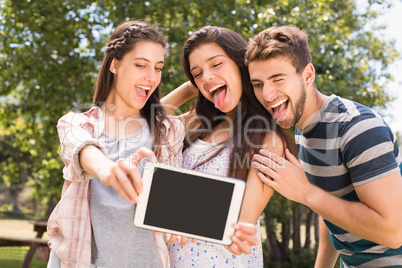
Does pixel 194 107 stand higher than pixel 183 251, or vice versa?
pixel 194 107

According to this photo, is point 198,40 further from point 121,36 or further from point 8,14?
point 8,14

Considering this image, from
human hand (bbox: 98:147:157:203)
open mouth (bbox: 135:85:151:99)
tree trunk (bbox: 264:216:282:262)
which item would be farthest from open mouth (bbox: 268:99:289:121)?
tree trunk (bbox: 264:216:282:262)

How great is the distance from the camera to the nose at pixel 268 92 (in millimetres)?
2377

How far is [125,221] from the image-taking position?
2154 millimetres

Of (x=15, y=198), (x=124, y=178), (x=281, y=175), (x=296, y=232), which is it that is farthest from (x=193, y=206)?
(x=15, y=198)

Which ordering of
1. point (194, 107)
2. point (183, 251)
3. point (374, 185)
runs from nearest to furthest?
point (374, 185)
point (183, 251)
point (194, 107)

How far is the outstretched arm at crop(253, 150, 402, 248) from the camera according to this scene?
206 centimetres

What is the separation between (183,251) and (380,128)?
120 centimetres

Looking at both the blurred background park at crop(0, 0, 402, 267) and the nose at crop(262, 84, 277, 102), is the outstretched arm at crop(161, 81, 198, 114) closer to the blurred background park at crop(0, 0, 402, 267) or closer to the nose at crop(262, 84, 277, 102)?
the nose at crop(262, 84, 277, 102)

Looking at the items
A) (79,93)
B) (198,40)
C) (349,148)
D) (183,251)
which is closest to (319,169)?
(349,148)

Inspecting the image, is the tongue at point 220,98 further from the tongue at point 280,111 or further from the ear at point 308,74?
the ear at point 308,74

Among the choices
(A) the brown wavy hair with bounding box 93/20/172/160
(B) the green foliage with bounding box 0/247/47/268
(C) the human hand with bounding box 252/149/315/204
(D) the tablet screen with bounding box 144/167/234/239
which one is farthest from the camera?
(B) the green foliage with bounding box 0/247/47/268

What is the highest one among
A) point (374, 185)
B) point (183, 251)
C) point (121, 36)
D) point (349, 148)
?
point (121, 36)

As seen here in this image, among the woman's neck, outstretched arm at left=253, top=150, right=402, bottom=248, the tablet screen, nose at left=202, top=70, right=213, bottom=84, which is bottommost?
the tablet screen
